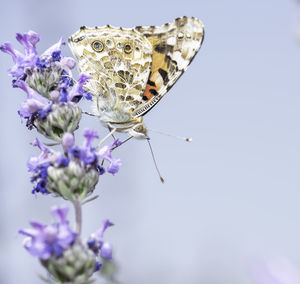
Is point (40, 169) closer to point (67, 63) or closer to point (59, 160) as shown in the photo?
point (59, 160)

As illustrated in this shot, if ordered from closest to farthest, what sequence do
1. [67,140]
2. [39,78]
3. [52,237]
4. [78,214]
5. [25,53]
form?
[52,237] < [78,214] < [67,140] < [39,78] < [25,53]

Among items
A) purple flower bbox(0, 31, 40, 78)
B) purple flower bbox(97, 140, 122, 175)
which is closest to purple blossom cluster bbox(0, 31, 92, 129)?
purple flower bbox(0, 31, 40, 78)

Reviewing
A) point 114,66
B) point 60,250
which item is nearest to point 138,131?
point 114,66

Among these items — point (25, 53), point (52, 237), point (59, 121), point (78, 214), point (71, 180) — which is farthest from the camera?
point (25, 53)

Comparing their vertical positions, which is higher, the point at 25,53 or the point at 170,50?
the point at 25,53

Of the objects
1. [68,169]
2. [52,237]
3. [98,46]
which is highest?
[98,46]

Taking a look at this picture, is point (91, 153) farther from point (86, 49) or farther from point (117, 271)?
point (117, 271)

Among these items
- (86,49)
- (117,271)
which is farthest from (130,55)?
(117,271)

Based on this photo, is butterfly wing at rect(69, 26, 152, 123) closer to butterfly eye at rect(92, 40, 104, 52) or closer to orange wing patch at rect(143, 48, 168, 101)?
butterfly eye at rect(92, 40, 104, 52)
